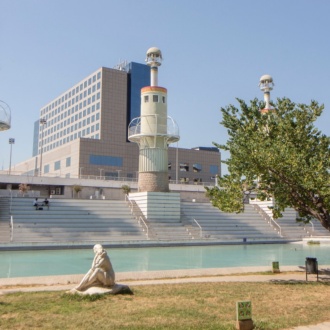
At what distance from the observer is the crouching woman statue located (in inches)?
448

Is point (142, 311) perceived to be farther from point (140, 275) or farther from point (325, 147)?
point (325, 147)

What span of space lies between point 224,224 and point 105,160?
1462 inches

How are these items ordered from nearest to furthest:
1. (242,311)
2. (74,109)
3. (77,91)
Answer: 1. (242,311)
2. (77,91)
3. (74,109)

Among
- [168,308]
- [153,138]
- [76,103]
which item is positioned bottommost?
[168,308]

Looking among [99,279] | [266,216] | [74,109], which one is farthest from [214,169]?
[99,279]

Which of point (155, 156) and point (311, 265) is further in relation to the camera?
point (155, 156)

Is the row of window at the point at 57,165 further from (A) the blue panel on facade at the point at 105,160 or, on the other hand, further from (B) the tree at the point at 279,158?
(B) the tree at the point at 279,158

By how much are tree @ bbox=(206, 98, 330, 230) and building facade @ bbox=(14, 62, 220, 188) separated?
175ft

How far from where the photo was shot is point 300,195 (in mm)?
16750

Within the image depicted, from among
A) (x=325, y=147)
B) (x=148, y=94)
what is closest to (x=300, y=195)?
(x=325, y=147)

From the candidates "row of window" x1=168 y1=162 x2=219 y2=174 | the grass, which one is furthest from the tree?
"row of window" x1=168 y1=162 x2=219 y2=174

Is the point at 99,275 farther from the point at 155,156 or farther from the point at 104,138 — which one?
the point at 104,138

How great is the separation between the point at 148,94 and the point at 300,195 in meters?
32.4

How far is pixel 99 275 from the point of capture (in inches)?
450
